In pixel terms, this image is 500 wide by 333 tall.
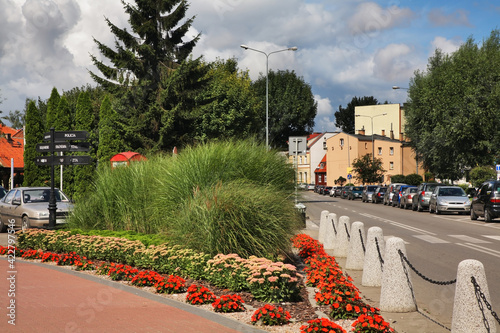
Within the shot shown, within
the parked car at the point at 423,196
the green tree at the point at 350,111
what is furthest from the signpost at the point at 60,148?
the green tree at the point at 350,111

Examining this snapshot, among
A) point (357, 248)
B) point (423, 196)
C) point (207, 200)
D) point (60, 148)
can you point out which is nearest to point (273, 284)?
point (207, 200)

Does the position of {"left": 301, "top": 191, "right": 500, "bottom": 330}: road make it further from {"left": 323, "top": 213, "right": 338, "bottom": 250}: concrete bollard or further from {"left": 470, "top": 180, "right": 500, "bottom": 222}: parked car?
{"left": 323, "top": 213, "right": 338, "bottom": 250}: concrete bollard

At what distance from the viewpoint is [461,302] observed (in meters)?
5.59

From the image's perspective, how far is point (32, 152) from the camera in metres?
40.0

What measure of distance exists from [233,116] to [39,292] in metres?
34.3

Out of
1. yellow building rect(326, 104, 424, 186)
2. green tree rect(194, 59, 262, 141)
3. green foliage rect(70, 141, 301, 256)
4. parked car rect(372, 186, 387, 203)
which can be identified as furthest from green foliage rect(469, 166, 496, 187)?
yellow building rect(326, 104, 424, 186)

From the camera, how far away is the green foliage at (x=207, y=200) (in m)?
9.37

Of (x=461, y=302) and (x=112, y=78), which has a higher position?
(x=112, y=78)

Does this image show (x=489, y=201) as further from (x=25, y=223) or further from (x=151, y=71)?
(x=151, y=71)

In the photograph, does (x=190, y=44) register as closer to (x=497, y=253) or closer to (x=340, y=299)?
(x=497, y=253)

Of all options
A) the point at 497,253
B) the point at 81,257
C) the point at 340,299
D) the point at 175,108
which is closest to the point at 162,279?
the point at 340,299

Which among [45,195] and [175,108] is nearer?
[45,195]

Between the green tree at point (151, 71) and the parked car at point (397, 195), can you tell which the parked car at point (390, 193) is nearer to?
the parked car at point (397, 195)

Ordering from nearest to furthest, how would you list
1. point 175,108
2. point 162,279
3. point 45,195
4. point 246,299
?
point 246,299, point 162,279, point 45,195, point 175,108
